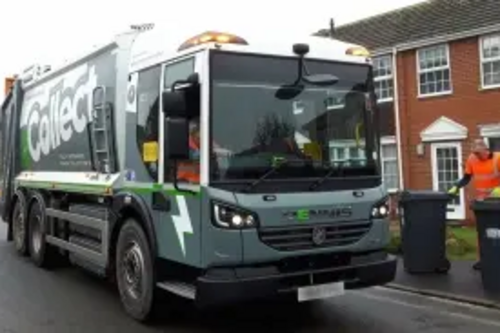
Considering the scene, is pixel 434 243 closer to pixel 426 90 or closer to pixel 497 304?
pixel 497 304

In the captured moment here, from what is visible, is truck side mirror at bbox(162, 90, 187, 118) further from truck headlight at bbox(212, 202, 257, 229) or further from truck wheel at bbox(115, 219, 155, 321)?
truck wheel at bbox(115, 219, 155, 321)

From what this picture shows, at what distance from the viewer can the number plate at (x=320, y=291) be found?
5.76 m

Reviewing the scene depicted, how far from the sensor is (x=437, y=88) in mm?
19297

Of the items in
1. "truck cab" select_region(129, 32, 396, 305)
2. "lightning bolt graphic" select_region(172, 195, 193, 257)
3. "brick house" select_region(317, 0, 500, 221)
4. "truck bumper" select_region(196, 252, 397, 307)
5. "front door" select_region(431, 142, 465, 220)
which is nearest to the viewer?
"truck bumper" select_region(196, 252, 397, 307)

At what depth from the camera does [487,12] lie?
18.2 metres

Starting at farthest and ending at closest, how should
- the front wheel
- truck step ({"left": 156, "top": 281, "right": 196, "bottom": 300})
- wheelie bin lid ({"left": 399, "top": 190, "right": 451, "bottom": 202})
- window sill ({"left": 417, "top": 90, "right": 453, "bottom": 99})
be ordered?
window sill ({"left": 417, "top": 90, "right": 453, "bottom": 99}) < the front wheel < wheelie bin lid ({"left": 399, "top": 190, "right": 451, "bottom": 202}) < truck step ({"left": 156, "top": 281, "right": 196, "bottom": 300})

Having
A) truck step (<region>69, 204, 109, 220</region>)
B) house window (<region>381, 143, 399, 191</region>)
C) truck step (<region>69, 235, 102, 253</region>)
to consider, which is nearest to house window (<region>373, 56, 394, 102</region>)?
house window (<region>381, 143, 399, 191</region>)

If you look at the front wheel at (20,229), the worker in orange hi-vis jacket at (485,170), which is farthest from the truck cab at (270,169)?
the front wheel at (20,229)

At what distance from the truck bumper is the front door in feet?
42.3

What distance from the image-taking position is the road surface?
6.45 m

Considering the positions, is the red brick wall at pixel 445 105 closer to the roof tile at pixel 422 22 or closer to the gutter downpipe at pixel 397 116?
the gutter downpipe at pixel 397 116

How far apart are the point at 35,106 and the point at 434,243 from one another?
21.9ft

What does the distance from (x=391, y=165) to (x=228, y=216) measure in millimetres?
15807

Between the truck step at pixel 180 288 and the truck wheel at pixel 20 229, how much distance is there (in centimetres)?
546
